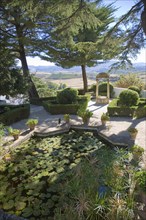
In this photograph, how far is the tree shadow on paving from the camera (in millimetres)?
4219

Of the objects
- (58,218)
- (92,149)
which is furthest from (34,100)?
(58,218)

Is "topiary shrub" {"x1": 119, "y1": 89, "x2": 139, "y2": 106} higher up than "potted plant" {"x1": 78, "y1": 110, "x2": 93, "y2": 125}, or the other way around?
"topiary shrub" {"x1": 119, "y1": 89, "x2": 139, "y2": 106}

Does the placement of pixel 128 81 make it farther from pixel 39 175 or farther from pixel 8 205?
pixel 8 205

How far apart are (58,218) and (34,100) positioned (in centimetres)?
1323

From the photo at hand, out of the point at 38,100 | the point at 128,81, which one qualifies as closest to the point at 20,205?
the point at 38,100

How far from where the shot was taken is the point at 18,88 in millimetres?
10609

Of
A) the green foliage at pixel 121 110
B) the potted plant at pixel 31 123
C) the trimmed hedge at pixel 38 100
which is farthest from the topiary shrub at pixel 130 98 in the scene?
the trimmed hedge at pixel 38 100

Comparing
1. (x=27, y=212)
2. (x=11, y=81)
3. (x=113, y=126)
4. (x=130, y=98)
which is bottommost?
(x=27, y=212)

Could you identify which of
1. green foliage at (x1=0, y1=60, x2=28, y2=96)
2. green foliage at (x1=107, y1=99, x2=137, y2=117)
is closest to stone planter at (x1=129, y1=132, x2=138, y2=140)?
green foliage at (x1=107, y1=99, x2=137, y2=117)

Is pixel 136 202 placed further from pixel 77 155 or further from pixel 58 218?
pixel 77 155

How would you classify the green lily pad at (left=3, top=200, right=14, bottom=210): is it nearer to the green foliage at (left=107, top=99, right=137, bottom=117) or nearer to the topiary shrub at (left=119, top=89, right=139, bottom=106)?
the green foliage at (left=107, top=99, right=137, bottom=117)

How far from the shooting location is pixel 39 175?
17.5 ft

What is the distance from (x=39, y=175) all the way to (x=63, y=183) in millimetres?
756

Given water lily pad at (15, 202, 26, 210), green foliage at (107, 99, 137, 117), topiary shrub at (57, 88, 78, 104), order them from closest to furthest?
water lily pad at (15, 202, 26, 210) → green foliage at (107, 99, 137, 117) → topiary shrub at (57, 88, 78, 104)
